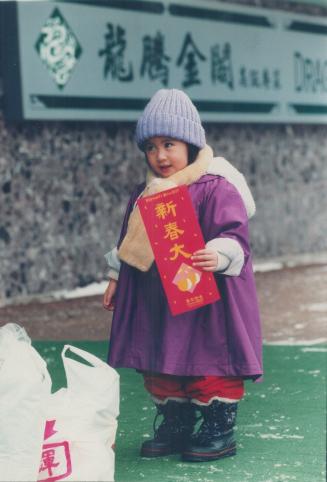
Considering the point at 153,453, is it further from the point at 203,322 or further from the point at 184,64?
the point at 184,64

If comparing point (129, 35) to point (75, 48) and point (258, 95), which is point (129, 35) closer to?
point (75, 48)

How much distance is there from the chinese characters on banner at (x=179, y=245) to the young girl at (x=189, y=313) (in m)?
0.08

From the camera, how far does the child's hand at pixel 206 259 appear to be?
3.79 metres

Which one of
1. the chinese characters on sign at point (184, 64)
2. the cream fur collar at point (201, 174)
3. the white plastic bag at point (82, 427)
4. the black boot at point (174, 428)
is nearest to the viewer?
the white plastic bag at point (82, 427)

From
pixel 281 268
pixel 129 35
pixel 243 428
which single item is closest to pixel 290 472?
pixel 243 428

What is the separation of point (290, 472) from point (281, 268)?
24.8ft

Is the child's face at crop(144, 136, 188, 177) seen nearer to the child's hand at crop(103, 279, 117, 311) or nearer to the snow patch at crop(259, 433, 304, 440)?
the child's hand at crop(103, 279, 117, 311)

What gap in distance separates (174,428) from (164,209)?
0.89m

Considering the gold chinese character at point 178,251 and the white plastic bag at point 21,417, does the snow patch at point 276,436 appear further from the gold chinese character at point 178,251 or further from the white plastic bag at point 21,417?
the white plastic bag at point 21,417

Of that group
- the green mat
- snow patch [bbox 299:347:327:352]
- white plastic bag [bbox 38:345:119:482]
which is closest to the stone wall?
the green mat

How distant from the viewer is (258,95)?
11.3 metres

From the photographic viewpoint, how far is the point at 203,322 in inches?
157

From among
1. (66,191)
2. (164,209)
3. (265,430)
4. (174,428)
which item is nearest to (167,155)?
(164,209)

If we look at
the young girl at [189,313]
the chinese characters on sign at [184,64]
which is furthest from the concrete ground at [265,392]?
the chinese characters on sign at [184,64]
